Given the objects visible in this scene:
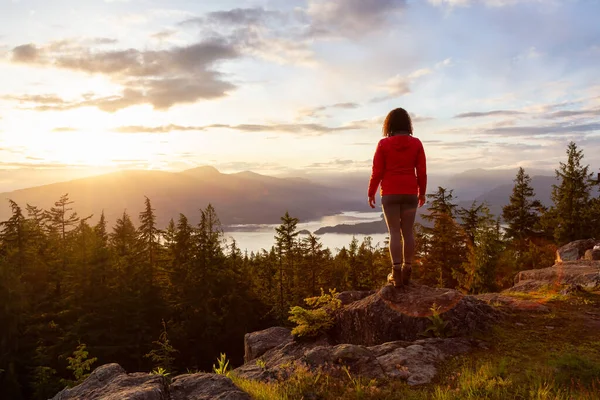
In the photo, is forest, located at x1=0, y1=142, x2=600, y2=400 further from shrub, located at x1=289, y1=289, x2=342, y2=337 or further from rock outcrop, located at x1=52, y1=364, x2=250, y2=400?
rock outcrop, located at x1=52, y1=364, x2=250, y2=400

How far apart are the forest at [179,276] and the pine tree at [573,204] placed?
10 cm

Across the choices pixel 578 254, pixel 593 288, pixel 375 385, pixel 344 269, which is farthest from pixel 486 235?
pixel 344 269

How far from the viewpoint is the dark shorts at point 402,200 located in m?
7.32

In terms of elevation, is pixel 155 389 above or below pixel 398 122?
below

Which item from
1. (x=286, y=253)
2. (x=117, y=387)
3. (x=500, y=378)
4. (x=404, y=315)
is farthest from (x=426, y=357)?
(x=286, y=253)

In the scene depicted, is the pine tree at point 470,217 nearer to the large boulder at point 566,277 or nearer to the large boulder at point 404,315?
the large boulder at point 566,277

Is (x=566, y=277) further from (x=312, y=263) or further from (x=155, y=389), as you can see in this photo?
(x=312, y=263)

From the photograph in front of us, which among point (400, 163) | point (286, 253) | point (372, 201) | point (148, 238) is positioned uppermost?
point (400, 163)

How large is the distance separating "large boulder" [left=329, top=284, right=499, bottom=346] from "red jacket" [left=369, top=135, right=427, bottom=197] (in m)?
2.23

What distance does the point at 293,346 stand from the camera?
8266 millimetres

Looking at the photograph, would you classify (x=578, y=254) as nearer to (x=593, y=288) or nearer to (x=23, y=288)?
(x=593, y=288)

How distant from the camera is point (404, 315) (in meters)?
7.49

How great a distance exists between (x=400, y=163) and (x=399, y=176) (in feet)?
0.83

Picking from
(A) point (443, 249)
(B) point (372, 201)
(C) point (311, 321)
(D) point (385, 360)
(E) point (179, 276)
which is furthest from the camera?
(E) point (179, 276)
